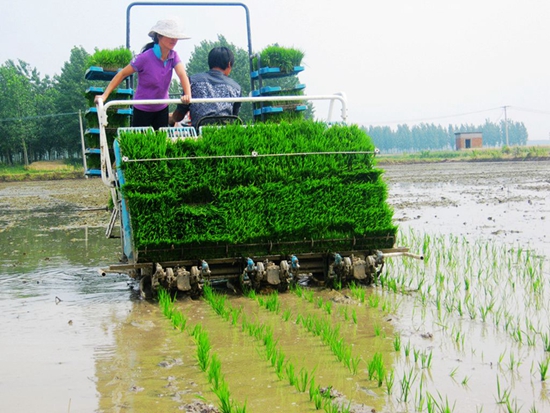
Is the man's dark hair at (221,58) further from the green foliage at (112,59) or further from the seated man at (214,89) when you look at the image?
the green foliage at (112,59)

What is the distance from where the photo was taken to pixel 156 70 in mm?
6918

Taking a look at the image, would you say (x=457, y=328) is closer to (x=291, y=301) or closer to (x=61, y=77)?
(x=291, y=301)

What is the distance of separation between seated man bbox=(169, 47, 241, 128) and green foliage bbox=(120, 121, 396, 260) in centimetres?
88

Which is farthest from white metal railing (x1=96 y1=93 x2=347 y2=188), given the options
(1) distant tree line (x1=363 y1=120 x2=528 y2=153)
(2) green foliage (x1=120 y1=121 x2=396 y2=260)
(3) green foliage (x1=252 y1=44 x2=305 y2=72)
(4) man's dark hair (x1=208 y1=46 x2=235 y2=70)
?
(1) distant tree line (x1=363 y1=120 x2=528 y2=153)

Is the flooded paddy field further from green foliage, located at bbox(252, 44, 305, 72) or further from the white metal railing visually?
green foliage, located at bbox(252, 44, 305, 72)

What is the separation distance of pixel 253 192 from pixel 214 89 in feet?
4.44

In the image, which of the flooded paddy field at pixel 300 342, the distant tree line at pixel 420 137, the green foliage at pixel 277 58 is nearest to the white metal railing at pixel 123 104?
the flooded paddy field at pixel 300 342

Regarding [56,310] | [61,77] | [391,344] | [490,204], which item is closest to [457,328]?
[391,344]

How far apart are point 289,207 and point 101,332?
1964 mm

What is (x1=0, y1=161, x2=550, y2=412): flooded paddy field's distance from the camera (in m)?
3.90

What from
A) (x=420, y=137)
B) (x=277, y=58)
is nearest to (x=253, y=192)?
(x=277, y=58)

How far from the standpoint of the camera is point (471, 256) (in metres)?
→ 8.71

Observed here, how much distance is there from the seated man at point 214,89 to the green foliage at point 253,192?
2.87ft

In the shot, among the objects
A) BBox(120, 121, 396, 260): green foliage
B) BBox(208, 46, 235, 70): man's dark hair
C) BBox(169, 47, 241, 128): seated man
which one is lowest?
BBox(120, 121, 396, 260): green foliage
